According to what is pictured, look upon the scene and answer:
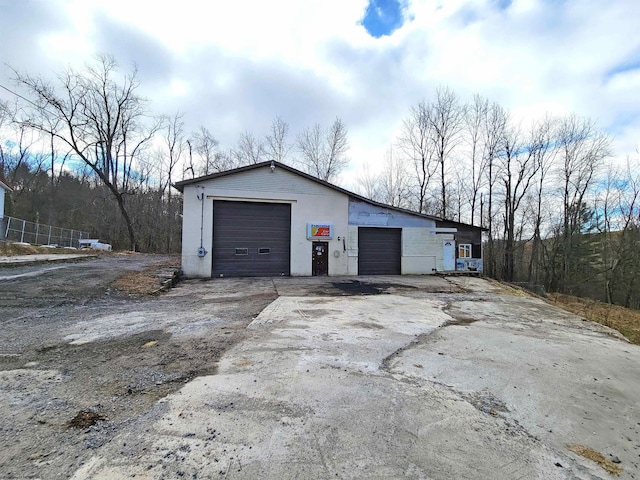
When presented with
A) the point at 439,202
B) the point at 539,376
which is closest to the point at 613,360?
the point at 539,376

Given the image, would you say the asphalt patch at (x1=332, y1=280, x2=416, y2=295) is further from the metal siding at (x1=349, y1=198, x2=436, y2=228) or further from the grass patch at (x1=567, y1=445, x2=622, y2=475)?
the grass patch at (x1=567, y1=445, x2=622, y2=475)

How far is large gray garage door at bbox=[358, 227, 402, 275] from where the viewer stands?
51.9ft

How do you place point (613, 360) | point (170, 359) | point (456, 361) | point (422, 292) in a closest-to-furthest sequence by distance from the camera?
point (170, 359) → point (456, 361) → point (613, 360) → point (422, 292)

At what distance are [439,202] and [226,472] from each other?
29123mm

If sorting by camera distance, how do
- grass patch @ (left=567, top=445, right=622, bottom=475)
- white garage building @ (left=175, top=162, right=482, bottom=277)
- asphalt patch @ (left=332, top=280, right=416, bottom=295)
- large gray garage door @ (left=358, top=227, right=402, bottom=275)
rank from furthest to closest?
1. large gray garage door @ (left=358, top=227, right=402, bottom=275)
2. white garage building @ (left=175, top=162, right=482, bottom=277)
3. asphalt patch @ (left=332, top=280, right=416, bottom=295)
4. grass patch @ (left=567, top=445, right=622, bottom=475)

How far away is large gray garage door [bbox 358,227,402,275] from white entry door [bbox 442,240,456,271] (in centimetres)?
257

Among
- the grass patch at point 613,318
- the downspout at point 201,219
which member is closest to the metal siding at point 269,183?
the downspout at point 201,219

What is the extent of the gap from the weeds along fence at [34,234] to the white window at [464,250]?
1007 inches

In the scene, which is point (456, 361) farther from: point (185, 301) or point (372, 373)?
point (185, 301)

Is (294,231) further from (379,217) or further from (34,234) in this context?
(34,234)

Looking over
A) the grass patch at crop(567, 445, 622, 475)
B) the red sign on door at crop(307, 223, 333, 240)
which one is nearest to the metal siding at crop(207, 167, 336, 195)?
the red sign on door at crop(307, 223, 333, 240)

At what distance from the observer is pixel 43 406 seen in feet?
8.73

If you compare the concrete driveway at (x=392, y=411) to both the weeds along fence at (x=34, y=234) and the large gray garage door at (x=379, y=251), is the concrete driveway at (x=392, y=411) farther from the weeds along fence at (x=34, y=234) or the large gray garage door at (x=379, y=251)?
the weeds along fence at (x=34, y=234)

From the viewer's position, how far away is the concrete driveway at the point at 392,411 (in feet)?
6.71
